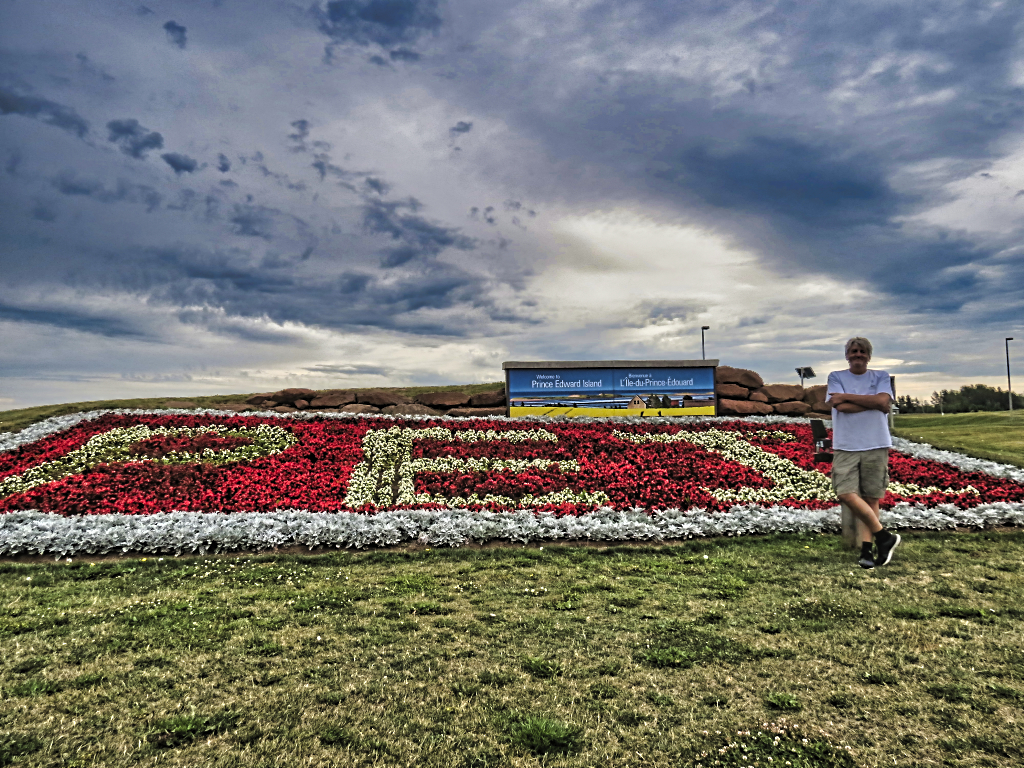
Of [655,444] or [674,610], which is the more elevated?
[655,444]

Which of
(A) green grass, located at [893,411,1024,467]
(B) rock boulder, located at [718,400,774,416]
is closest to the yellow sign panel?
(B) rock boulder, located at [718,400,774,416]

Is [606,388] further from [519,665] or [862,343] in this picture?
[519,665]

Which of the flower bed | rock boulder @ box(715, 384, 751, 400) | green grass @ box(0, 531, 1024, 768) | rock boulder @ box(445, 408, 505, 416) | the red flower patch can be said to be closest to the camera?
green grass @ box(0, 531, 1024, 768)

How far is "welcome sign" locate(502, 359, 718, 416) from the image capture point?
67.4 feet

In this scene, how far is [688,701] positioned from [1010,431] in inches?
1108

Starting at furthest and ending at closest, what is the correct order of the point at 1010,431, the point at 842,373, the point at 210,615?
the point at 1010,431 → the point at 842,373 → the point at 210,615

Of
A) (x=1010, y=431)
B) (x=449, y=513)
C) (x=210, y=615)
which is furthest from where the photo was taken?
(x=1010, y=431)

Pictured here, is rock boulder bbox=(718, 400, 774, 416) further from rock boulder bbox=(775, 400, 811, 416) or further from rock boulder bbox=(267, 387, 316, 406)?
rock boulder bbox=(267, 387, 316, 406)

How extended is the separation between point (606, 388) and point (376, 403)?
8.40 metres

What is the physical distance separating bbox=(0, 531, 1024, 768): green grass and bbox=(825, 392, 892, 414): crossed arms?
2.01 metres

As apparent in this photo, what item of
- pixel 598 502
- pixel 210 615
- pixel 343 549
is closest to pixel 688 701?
pixel 210 615

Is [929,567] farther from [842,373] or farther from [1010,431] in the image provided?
[1010,431]

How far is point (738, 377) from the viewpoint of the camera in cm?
2286

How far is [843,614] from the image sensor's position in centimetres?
588
